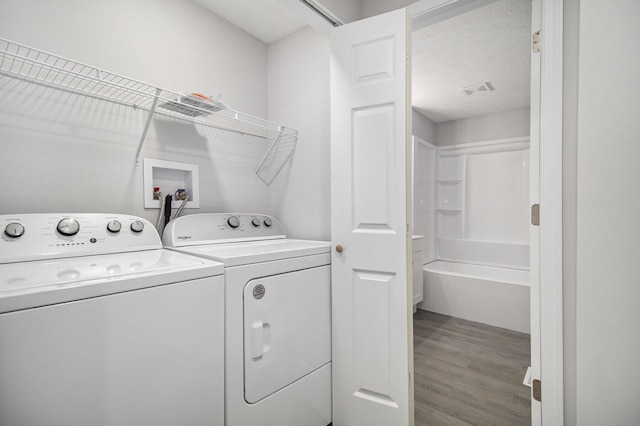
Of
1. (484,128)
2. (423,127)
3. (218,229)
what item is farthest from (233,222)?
(484,128)

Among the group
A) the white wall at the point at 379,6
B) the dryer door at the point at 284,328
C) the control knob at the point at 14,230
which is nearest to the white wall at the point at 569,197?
the white wall at the point at 379,6

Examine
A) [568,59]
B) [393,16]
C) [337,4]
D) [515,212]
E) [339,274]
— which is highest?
[337,4]

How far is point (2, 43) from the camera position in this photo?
4.03 ft

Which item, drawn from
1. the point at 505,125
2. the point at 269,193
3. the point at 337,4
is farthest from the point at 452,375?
the point at 505,125

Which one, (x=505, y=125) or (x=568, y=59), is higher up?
(x=505, y=125)

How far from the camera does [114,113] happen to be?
5.00 ft

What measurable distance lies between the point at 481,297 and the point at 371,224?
2.38m

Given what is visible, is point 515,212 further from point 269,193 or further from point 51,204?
point 51,204

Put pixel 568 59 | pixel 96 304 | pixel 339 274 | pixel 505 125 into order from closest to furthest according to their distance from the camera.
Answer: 1. pixel 96 304
2. pixel 568 59
3. pixel 339 274
4. pixel 505 125

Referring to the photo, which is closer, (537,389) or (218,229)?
(537,389)

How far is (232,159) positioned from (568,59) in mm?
1866

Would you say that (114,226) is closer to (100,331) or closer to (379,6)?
(100,331)

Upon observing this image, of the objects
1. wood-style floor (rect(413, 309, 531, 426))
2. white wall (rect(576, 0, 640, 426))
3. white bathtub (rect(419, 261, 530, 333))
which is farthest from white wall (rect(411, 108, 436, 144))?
white wall (rect(576, 0, 640, 426))

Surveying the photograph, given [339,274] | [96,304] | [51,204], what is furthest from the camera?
[339,274]
